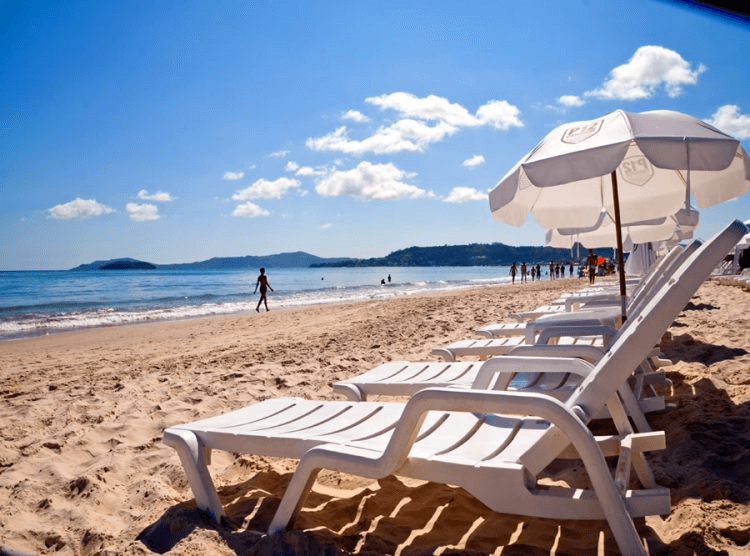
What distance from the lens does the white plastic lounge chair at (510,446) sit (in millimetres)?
1618

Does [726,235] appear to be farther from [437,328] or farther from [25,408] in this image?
[437,328]

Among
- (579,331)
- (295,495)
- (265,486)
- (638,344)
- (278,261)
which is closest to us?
(638,344)

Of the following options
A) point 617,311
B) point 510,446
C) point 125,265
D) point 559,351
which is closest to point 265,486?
point 510,446

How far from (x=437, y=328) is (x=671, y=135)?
20.0ft

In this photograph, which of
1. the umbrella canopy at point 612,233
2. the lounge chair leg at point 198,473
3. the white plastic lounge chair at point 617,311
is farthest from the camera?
the umbrella canopy at point 612,233

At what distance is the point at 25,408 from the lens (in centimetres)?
443


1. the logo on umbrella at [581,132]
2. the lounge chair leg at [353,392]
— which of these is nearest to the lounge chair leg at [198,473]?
the lounge chair leg at [353,392]

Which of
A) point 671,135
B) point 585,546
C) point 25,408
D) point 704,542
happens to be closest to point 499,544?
point 585,546

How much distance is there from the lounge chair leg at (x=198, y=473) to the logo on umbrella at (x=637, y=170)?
18.1 ft

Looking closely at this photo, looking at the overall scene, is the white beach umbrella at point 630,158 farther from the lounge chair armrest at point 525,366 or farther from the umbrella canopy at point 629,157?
the lounge chair armrest at point 525,366

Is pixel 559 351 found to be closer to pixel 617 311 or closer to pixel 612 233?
pixel 617 311

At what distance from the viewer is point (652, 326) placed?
5.82ft

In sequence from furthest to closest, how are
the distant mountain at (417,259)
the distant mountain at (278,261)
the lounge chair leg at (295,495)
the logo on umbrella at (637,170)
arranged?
the distant mountain at (278,261)
the distant mountain at (417,259)
the logo on umbrella at (637,170)
the lounge chair leg at (295,495)

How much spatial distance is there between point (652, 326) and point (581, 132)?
2493 mm
